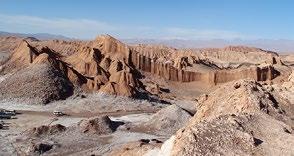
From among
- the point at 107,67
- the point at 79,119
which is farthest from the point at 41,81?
the point at 79,119

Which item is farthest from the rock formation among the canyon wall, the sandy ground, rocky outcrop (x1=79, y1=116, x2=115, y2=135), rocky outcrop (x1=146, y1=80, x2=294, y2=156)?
rocky outcrop (x1=146, y1=80, x2=294, y2=156)

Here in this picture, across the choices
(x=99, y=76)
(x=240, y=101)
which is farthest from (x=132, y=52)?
(x=240, y=101)

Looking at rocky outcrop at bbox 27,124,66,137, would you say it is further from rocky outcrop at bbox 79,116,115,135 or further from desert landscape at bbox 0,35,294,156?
rocky outcrop at bbox 79,116,115,135

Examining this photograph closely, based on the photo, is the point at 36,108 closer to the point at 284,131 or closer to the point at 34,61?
the point at 34,61

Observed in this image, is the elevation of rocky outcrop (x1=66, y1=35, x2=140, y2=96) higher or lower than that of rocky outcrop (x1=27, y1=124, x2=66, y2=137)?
higher

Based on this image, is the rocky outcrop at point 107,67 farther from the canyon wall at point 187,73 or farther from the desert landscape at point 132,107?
the canyon wall at point 187,73

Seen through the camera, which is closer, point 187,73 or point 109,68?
point 109,68

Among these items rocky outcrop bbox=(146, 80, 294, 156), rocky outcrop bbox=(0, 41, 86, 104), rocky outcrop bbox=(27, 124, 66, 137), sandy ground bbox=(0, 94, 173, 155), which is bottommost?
sandy ground bbox=(0, 94, 173, 155)

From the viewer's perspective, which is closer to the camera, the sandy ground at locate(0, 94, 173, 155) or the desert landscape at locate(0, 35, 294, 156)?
the desert landscape at locate(0, 35, 294, 156)

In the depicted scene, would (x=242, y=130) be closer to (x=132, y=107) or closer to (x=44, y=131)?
(x=44, y=131)

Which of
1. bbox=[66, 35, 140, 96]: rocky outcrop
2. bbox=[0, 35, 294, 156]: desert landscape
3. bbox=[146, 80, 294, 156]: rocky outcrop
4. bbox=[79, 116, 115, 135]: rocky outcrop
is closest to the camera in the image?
bbox=[146, 80, 294, 156]: rocky outcrop

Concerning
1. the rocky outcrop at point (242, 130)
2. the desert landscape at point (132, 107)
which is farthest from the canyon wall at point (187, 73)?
the rocky outcrop at point (242, 130)
